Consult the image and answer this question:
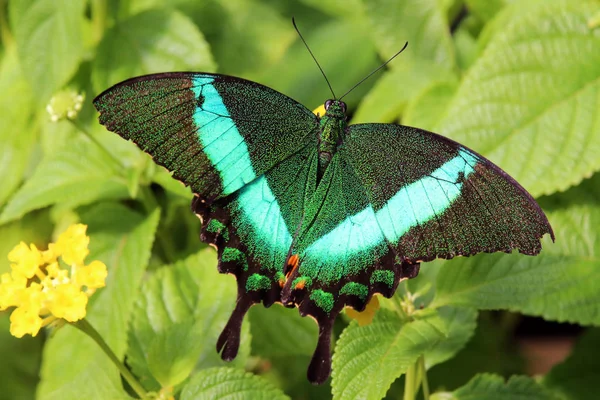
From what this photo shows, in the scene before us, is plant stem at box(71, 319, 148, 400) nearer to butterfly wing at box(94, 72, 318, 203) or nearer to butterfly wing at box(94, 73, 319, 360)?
butterfly wing at box(94, 73, 319, 360)

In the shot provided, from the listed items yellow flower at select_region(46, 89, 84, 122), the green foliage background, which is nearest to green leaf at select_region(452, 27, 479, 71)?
the green foliage background

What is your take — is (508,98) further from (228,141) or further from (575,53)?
(228,141)

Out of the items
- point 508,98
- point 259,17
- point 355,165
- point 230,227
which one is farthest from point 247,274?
point 259,17

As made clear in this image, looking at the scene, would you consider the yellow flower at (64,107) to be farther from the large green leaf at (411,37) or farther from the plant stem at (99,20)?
the large green leaf at (411,37)

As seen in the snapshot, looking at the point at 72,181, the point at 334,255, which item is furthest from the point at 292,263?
the point at 72,181

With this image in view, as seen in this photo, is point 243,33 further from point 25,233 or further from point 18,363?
point 18,363

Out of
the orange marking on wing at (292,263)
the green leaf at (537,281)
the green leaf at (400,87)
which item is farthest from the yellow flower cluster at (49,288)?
the green leaf at (400,87)
